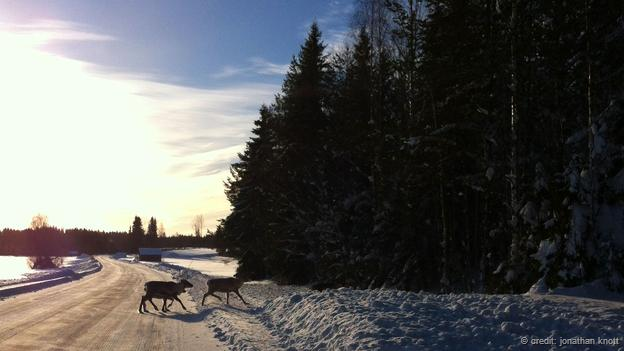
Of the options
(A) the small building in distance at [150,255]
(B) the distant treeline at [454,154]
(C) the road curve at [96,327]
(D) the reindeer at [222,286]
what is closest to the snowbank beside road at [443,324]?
(C) the road curve at [96,327]

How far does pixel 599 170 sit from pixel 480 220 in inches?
390

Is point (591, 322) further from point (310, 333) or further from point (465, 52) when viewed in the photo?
point (465, 52)

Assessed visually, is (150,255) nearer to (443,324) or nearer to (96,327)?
(96,327)

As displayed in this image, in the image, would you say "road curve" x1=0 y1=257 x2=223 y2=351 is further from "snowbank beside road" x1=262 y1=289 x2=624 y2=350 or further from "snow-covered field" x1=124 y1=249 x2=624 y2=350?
"snowbank beside road" x1=262 y1=289 x2=624 y2=350

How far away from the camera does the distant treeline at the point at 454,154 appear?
43.1 ft

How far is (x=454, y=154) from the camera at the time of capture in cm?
1866

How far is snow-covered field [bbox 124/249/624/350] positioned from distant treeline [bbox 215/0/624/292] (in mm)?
2670

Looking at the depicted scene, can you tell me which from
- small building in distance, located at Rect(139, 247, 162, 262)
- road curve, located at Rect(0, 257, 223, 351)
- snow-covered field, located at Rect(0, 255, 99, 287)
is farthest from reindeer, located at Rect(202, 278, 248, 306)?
small building in distance, located at Rect(139, 247, 162, 262)

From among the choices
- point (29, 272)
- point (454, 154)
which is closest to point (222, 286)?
point (454, 154)

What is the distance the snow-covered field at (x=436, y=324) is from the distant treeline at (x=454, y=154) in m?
2.67

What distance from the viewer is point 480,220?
884 inches

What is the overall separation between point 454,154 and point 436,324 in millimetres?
10169

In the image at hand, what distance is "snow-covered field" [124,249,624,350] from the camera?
8.27 meters

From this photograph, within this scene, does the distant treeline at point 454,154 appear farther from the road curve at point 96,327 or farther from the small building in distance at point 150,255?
the small building in distance at point 150,255
